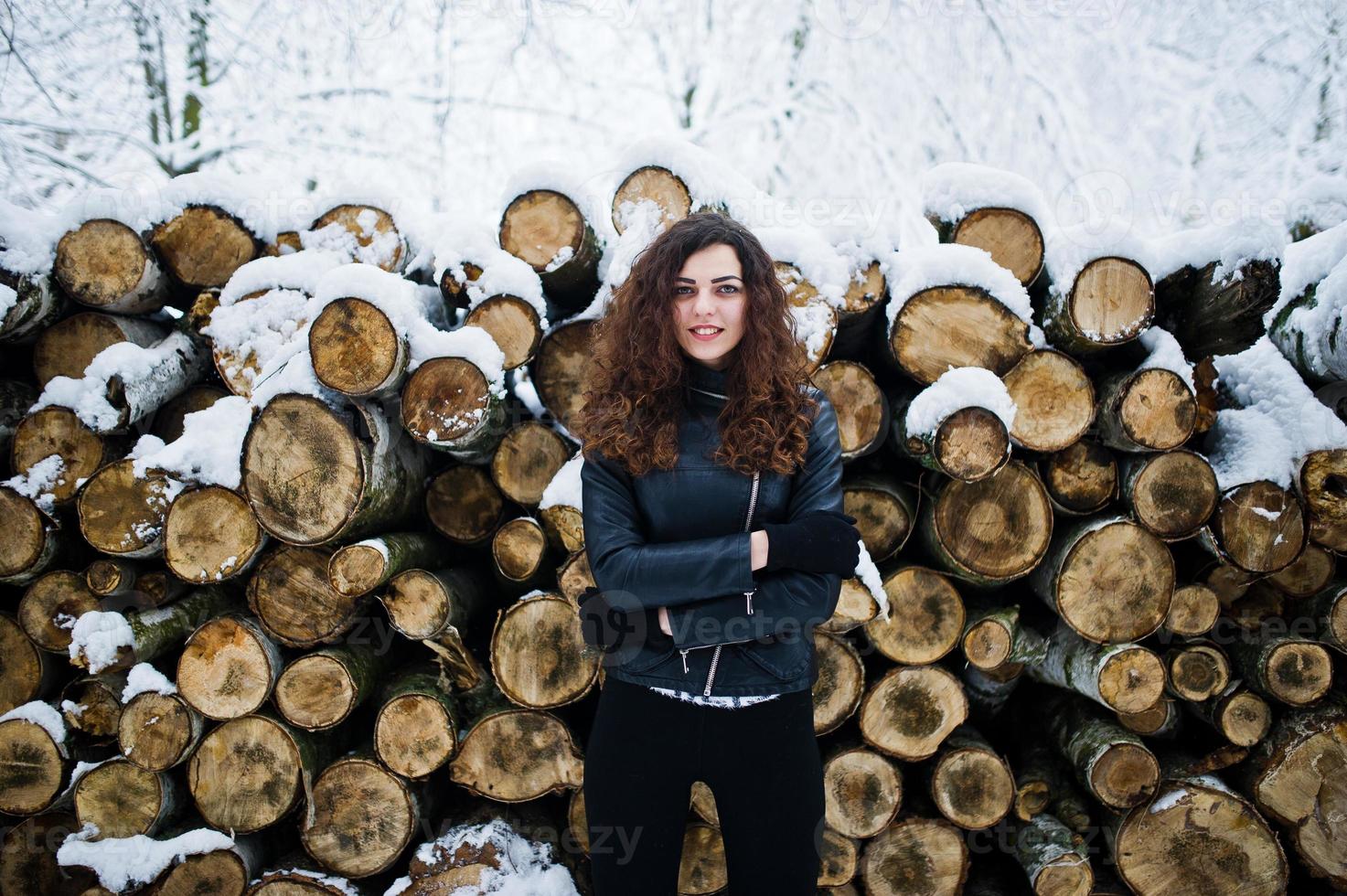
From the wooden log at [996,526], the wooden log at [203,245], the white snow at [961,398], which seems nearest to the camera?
the white snow at [961,398]

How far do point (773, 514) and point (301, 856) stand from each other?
2184 millimetres

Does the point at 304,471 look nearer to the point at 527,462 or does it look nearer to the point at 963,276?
the point at 527,462

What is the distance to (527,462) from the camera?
7.04 feet

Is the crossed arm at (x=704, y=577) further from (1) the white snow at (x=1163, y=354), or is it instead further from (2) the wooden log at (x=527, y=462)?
(1) the white snow at (x=1163, y=354)

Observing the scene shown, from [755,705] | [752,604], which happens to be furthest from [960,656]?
[752,604]

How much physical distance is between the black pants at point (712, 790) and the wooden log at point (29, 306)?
2496 mm

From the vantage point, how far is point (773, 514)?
153 centimetres

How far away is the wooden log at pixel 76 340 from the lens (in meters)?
2.39

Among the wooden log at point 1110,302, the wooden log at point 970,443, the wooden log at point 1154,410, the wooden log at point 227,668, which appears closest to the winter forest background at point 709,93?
the wooden log at point 1110,302

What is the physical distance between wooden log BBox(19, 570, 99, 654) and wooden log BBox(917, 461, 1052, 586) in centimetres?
296

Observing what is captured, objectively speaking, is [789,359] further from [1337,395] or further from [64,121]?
[64,121]

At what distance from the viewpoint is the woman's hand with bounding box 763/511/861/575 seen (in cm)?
138

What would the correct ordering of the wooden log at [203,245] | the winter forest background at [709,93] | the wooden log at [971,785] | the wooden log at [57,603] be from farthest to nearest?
1. the winter forest background at [709,93]
2. the wooden log at [203,245]
3. the wooden log at [57,603]
4. the wooden log at [971,785]

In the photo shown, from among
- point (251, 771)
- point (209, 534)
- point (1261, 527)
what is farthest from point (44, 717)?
point (1261, 527)
